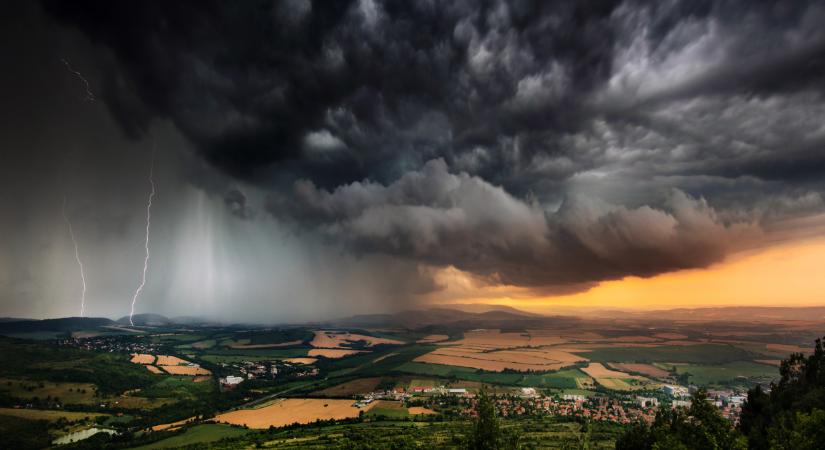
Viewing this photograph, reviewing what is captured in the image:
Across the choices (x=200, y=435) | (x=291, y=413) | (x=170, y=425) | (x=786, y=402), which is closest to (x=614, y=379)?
(x=786, y=402)

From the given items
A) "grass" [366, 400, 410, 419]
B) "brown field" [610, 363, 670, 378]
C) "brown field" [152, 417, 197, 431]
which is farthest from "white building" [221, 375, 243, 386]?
"brown field" [610, 363, 670, 378]

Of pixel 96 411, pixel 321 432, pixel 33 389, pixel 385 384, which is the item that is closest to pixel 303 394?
pixel 385 384

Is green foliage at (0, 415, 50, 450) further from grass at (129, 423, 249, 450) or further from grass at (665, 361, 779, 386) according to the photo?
grass at (665, 361, 779, 386)

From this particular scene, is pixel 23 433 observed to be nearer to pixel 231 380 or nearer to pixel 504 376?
pixel 231 380

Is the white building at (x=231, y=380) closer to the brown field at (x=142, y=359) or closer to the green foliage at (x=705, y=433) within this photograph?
the brown field at (x=142, y=359)

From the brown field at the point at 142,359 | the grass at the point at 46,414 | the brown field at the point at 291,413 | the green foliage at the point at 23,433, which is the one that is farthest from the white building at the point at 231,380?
the green foliage at the point at 23,433

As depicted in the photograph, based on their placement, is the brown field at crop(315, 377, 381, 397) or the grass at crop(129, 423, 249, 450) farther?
the brown field at crop(315, 377, 381, 397)
